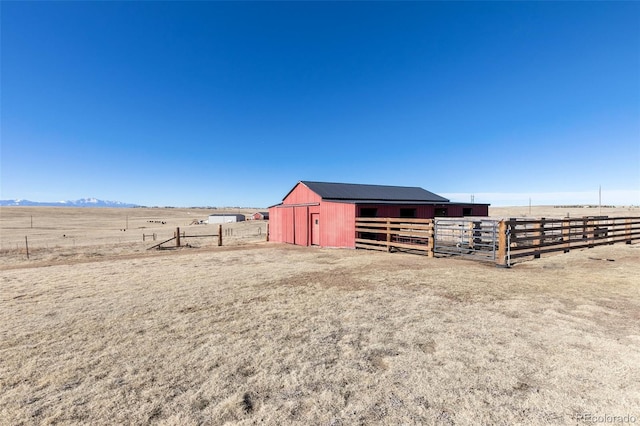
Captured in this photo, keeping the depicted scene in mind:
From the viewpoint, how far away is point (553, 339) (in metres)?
5.07

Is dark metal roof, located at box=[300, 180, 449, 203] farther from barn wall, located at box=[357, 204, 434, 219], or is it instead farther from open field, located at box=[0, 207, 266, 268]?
open field, located at box=[0, 207, 266, 268]

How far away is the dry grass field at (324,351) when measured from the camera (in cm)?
344

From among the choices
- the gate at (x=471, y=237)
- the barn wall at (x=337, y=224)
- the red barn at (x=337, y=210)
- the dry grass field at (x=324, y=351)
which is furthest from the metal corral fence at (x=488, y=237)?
the dry grass field at (x=324, y=351)

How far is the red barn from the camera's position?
1917 cm

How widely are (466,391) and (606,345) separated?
2994 millimetres

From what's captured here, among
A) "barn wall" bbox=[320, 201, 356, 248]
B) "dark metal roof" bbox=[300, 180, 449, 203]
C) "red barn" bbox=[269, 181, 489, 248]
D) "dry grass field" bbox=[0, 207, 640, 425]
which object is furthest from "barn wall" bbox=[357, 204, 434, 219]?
"dry grass field" bbox=[0, 207, 640, 425]

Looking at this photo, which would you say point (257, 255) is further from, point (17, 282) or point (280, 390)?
point (280, 390)

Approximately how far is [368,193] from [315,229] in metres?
6.87

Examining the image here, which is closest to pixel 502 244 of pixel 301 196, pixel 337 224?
pixel 337 224

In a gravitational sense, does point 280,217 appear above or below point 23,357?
above

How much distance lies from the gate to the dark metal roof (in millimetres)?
7576

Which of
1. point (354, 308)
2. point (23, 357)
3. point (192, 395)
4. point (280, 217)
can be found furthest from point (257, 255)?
point (192, 395)

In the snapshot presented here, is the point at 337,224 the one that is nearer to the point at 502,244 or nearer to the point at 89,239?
the point at 502,244

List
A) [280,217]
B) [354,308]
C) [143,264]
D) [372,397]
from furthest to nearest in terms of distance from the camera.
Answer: [280,217] < [143,264] < [354,308] < [372,397]
